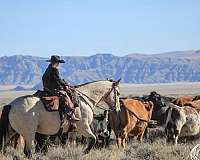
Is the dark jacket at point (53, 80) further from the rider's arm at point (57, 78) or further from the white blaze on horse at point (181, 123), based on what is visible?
the white blaze on horse at point (181, 123)

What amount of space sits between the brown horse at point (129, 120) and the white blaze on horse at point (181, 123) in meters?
1.20

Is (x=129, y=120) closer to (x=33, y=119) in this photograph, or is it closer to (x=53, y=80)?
(x=53, y=80)

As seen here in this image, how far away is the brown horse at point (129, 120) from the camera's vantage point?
15.2 m

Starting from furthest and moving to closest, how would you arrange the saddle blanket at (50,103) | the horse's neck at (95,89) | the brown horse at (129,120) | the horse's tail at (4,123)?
1. the brown horse at (129,120)
2. the horse's neck at (95,89)
3. the horse's tail at (4,123)
4. the saddle blanket at (50,103)

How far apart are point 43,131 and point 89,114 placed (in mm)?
1208

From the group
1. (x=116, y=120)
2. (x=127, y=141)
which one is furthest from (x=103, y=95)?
(x=127, y=141)

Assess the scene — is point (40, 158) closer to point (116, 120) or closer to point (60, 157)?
point (60, 157)

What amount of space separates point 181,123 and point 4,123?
5154 mm

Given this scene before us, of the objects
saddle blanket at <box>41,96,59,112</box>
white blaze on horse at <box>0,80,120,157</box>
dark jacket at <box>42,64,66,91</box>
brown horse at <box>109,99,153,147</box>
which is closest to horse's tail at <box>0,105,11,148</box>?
white blaze on horse at <box>0,80,120,157</box>

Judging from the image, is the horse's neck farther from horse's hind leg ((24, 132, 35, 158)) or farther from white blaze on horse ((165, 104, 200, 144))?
white blaze on horse ((165, 104, 200, 144))

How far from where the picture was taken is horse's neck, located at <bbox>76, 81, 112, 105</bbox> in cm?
1310

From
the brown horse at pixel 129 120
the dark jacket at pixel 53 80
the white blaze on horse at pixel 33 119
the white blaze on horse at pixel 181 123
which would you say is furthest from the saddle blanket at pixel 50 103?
the white blaze on horse at pixel 181 123

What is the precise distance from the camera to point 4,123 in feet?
40.3

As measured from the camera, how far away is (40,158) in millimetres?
11609
